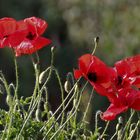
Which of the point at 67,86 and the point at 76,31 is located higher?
the point at 67,86

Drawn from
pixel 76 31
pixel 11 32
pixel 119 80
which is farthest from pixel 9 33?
pixel 76 31

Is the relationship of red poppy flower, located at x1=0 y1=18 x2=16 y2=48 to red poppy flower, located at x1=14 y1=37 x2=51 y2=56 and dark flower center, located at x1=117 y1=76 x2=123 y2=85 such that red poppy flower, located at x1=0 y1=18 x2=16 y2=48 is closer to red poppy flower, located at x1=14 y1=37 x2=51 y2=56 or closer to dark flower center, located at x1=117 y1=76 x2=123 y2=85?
red poppy flower, located at x1=14 y1=37 x2=51 y2=56

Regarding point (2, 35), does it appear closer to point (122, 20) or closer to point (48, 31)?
point (122, 20)

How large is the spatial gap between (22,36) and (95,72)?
201 mm

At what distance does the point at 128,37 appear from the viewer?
591 centimetres

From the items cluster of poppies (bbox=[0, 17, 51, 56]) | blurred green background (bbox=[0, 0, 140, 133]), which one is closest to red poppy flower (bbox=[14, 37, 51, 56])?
cluster of poppies (bbox=[0, 17, 51, 56])

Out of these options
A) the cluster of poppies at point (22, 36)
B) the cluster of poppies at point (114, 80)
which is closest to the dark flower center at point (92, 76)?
the cluster of poppies at point (114, 80)

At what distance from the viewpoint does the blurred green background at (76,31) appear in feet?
19.1

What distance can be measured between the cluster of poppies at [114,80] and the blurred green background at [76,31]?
3560 mm

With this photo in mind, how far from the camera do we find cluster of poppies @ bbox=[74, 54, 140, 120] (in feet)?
5.48

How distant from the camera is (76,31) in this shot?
255 inches

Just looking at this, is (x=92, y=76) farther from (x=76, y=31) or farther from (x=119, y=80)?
(x=76, y=31)

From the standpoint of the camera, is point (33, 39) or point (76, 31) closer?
point (33, 39)

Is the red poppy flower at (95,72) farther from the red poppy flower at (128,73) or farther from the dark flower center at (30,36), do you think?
the dark flower center at (30,36)
